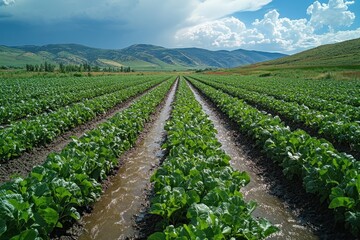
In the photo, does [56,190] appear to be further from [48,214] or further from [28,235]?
[28,235]

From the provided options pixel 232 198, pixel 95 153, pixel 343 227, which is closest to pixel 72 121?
pixel 95 153

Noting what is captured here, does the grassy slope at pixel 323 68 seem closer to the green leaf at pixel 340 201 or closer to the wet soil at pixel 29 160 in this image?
the wet soil at pixel 29 160

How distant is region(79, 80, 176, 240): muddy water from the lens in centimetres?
586

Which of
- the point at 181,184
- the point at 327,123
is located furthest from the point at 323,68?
the point at 181,184

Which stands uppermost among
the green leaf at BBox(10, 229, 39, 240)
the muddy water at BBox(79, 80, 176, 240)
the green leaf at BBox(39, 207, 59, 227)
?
the green leaf at BBox(10, 229, 39, 240)

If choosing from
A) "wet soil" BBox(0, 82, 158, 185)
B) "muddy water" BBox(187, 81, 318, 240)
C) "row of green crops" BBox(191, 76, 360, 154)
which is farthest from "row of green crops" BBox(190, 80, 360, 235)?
"wet soil" BBox(0, 82, 158, 185)

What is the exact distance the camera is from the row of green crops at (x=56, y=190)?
4.07 metres

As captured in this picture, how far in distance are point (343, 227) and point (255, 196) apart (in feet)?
7.43

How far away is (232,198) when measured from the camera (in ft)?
15.7

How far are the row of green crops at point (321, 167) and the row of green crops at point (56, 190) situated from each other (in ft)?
15.9

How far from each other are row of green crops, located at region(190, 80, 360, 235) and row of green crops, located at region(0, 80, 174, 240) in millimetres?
4844

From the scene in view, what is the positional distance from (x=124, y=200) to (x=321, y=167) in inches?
191

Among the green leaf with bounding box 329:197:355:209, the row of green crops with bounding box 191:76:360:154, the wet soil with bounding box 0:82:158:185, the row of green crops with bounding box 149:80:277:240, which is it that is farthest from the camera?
the row of green crops with bounding box 191:76:360:154

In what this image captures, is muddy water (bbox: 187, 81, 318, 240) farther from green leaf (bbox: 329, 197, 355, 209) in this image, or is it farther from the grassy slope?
the grassy slope
